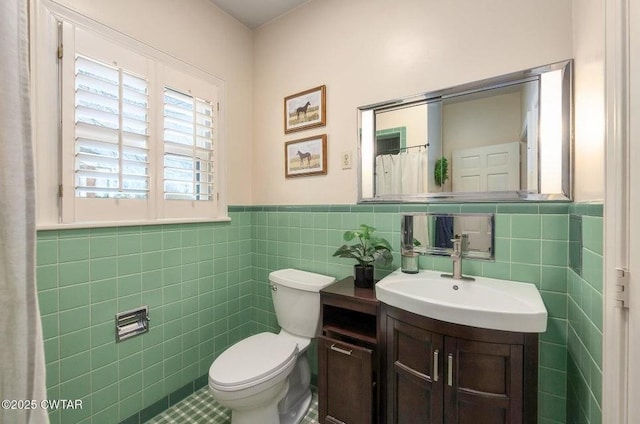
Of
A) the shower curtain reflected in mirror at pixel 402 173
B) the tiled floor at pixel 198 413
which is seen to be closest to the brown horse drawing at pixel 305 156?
the shower curtain reflected in mirror at pixel 402 173

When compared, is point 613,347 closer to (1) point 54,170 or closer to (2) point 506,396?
(2) point 506,396

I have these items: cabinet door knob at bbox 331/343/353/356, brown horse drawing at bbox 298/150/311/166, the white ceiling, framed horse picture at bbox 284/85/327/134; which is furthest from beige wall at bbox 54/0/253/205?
cabinet door knob at bbox 331/343/353/356

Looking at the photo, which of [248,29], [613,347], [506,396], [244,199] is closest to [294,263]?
[244,199]

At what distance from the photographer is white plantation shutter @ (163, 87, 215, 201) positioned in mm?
1619

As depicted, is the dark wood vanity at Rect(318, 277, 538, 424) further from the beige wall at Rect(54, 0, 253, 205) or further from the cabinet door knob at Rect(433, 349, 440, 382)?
the beige wall at Rect(54, 0, 253, 205)

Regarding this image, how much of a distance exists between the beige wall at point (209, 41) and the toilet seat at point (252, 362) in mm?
1011

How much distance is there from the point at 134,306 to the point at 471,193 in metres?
1.86

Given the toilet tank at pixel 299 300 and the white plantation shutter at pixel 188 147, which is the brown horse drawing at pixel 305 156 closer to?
the white plantation shutter at pixel 188 147

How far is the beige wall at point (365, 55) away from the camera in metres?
1.23

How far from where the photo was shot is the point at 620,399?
688mm

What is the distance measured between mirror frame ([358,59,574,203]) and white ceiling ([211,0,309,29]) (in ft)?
3.24

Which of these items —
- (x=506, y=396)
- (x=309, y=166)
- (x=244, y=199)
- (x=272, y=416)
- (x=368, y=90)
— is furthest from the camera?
(x=244, y=199)

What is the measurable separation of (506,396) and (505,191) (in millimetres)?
835

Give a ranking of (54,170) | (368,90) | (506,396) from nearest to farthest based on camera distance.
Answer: (506,396) → (54,170) → (368,90)
